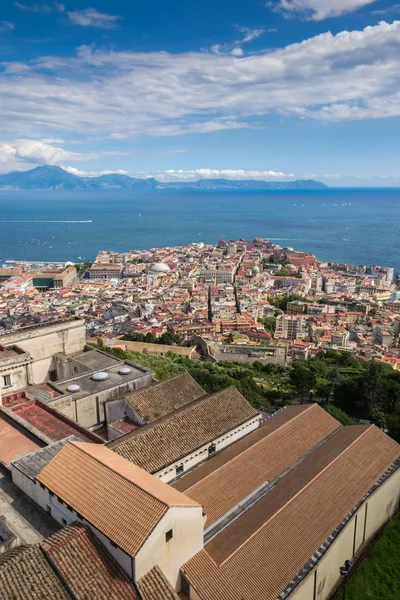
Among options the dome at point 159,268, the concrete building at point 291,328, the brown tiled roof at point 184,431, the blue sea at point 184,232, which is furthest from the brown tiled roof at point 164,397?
the blue sea at point 184,232

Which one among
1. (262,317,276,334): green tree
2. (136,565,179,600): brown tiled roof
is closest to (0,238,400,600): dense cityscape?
(136,565,179,600): brown tiled roof

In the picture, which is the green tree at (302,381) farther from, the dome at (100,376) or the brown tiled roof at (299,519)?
the dome at (100,376)

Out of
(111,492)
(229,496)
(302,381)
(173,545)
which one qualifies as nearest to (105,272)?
(302,381)

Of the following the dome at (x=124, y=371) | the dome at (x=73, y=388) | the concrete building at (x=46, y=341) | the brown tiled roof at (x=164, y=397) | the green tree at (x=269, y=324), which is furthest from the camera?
the green tree at (x=269, y=324)

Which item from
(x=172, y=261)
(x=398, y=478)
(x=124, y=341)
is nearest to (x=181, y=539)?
(x=398, y=478)

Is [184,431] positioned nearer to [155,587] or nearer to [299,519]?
[299,519]

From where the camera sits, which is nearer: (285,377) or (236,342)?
Answer: (285,377)

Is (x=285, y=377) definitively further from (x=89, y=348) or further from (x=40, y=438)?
(x=40, y=438)
